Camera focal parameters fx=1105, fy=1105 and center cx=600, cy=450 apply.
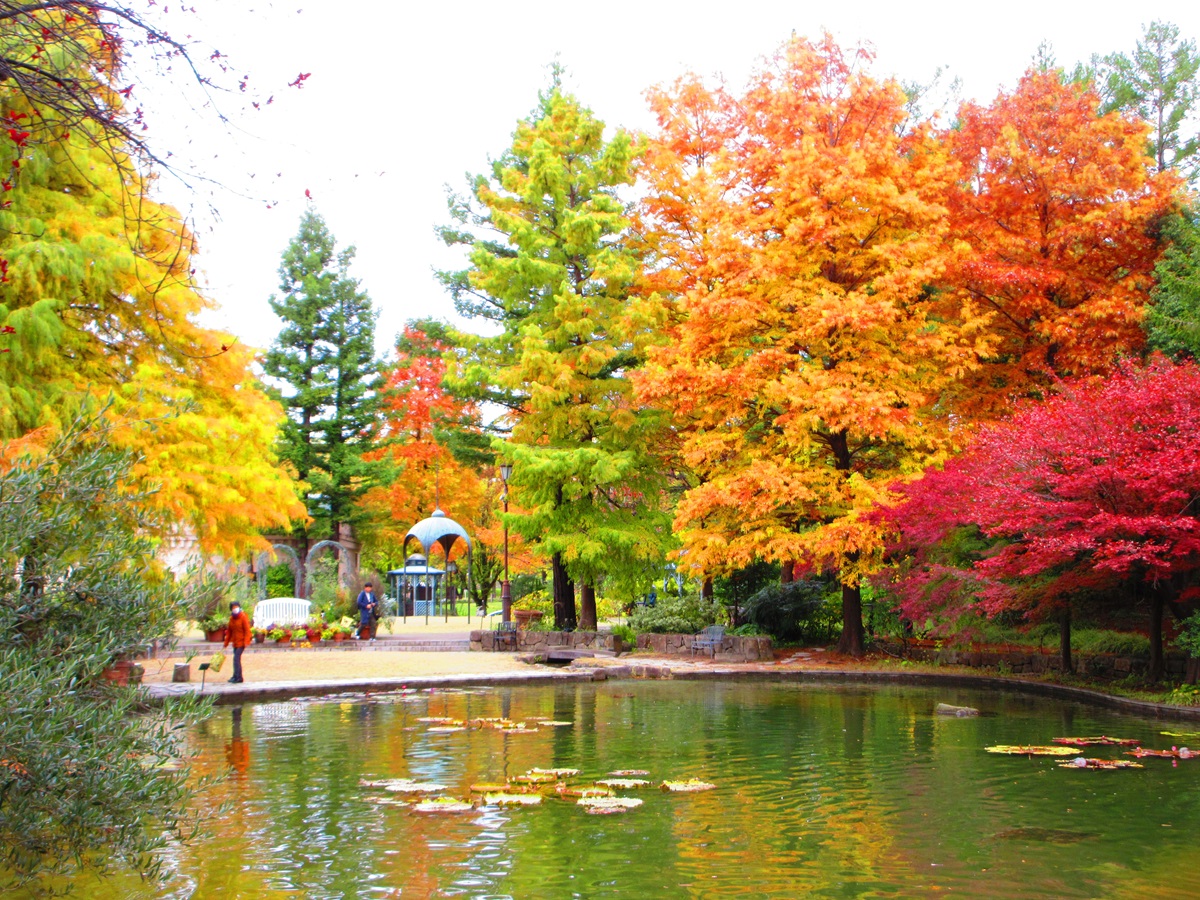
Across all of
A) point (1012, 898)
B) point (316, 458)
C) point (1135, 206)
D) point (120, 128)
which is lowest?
A: point (1012, 898)

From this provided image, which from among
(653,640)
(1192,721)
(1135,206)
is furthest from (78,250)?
(1135,206)

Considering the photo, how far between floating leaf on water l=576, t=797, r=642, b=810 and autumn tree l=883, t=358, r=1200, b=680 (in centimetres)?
778

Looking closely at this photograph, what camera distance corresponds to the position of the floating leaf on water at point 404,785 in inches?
367

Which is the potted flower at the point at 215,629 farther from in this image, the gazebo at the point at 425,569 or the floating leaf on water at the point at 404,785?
the floating leaf on water at the point at 404,785

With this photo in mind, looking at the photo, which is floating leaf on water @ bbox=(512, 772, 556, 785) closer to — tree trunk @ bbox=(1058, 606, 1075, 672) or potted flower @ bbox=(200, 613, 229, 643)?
tree trunk @ bbox=(1058, 606, 1075, 672)

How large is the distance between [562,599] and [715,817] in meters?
19.1

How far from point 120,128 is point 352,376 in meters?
34.0

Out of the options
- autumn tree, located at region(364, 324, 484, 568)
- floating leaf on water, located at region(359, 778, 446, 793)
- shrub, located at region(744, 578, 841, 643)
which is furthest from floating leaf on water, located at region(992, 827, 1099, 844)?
autumn tree, located at region(364, 324, 484, 568)

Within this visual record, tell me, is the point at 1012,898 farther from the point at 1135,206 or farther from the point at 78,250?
the point at 1135,206

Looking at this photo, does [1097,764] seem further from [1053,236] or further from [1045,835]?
[1053,236]

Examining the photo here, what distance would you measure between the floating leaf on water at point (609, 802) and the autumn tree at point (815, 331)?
1223 centimetres

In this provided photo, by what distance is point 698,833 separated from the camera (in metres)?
7.92

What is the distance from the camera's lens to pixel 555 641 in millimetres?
25859

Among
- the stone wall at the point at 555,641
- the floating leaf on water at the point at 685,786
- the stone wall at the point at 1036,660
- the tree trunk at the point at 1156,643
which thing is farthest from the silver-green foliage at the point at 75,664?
the stone wall at the point at 555,641
